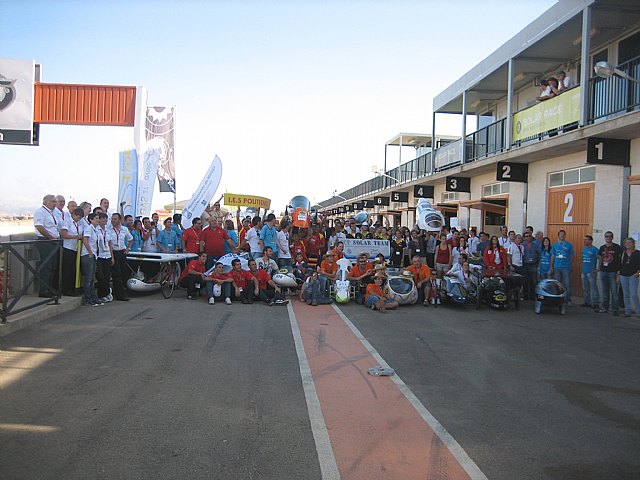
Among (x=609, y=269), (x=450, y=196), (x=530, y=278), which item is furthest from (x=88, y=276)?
(x=450, y=196)

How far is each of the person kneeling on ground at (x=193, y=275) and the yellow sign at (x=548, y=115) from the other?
1043cm

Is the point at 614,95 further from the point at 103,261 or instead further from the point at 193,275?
the point at 103,261

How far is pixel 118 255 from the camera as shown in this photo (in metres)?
12.1

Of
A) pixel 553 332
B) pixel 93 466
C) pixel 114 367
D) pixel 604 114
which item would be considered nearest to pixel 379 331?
pixel 553 332

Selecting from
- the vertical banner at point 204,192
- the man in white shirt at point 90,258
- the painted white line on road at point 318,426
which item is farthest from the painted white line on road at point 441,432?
the vertical banner at point 204,192

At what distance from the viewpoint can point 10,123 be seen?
1959 centimetres

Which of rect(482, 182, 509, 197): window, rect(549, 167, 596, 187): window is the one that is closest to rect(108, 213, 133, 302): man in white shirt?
rect(549, 167, 596, 187): window

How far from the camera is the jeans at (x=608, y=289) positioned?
12.0 meters

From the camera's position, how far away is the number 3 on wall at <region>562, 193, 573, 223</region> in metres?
15.4

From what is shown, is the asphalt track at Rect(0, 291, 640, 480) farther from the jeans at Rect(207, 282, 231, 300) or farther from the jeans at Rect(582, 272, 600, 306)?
the jeans at Rect(582, 272, 600, 306)

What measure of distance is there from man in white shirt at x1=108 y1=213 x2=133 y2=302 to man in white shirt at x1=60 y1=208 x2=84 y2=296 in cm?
Answer: 105

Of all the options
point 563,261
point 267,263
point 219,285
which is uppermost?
point 563,261

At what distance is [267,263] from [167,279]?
244cm

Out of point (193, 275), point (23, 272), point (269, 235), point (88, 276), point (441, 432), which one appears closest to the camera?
point (441, 432)
